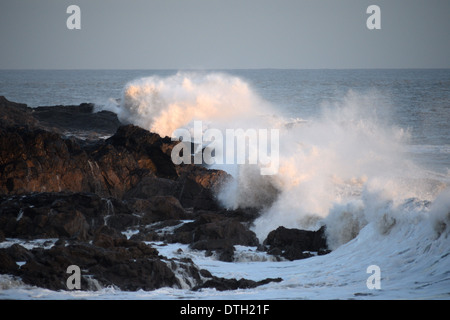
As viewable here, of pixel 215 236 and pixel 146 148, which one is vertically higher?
pixel 146 148

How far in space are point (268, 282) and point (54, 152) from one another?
911 centimetres

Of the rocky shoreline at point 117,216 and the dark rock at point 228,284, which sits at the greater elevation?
the rocky shoreline at point 117,216

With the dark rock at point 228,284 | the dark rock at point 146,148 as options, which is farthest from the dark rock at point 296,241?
the dark rock at point 146,148

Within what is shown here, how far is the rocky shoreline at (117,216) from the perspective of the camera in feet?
37.6

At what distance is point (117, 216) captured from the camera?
16250mm

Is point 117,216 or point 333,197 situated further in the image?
point 333,197

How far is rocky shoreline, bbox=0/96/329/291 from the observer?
1146 centimetres

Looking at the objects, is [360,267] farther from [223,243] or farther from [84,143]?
[84,143]

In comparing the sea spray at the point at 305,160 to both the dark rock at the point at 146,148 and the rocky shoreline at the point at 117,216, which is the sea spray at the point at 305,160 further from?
the dark rock at the point at 146,148

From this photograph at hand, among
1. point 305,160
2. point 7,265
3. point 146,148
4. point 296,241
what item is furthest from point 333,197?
point 7,265

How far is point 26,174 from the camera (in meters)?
18.0

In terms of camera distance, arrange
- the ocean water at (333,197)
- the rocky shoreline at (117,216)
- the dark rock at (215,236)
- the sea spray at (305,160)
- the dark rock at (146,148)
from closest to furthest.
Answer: the ocean water at (333,197)
the rocky shoreline at (117,216)
the dark rock at (215,236)
the sea spray at (305,160)
the dark rock at (146,148)

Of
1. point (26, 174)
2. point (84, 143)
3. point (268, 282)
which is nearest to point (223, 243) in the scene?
point (268, 282)

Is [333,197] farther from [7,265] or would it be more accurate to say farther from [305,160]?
[7,265]
